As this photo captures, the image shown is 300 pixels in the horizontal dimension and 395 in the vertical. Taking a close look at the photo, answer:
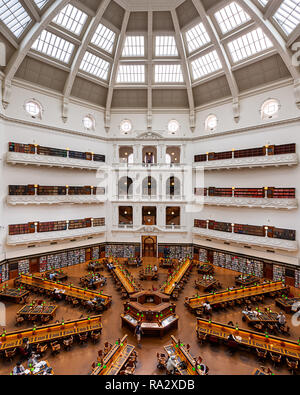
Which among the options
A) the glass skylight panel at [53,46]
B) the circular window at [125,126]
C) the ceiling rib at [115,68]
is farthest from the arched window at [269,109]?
the glass skylight panel at [53,46]

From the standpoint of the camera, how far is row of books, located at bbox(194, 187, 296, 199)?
675 inches

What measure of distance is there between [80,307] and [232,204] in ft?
48.8

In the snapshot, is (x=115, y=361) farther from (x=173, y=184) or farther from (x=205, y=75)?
(x=205, y=75)

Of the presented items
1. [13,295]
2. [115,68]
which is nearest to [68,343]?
[13,295]

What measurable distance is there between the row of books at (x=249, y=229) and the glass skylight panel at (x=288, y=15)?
14979mm

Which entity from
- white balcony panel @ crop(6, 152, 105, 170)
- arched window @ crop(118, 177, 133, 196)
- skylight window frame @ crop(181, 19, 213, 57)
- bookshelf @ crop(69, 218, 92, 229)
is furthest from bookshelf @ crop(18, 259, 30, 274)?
skylight window frame @ crop(181, 19, 213, 57)

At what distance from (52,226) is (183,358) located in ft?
50.9

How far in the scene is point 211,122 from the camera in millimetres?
22000

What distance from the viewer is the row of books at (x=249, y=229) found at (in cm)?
1705

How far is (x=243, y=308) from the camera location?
45.3 feet

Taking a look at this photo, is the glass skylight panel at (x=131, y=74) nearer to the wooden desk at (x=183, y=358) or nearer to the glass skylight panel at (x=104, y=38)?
the glass skylight panel at (x=104, y=38)

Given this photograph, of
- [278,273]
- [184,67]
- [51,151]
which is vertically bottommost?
[278,273]
